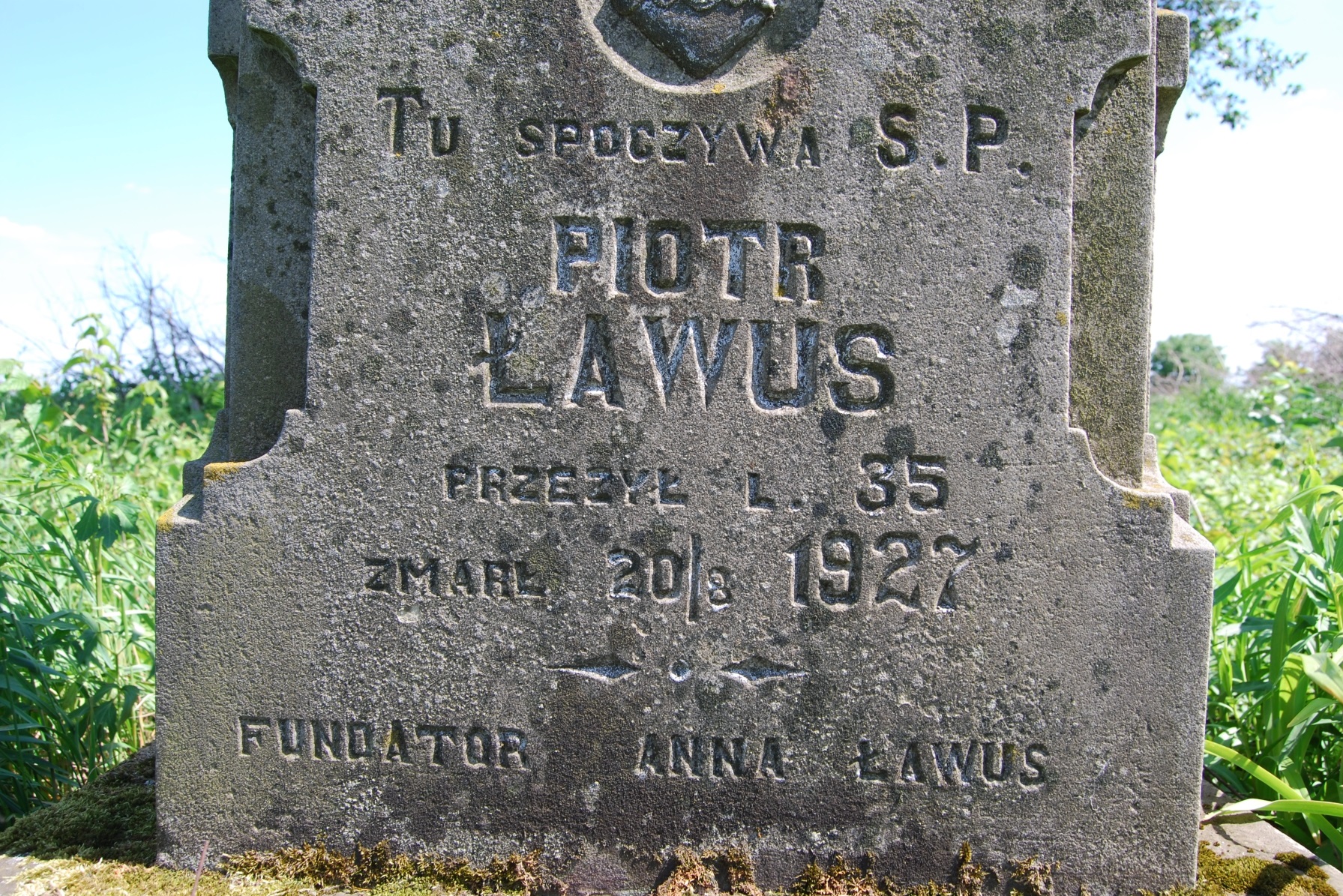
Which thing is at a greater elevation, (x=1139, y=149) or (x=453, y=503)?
(x=1139, y=149)

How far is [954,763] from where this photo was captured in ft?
6.45

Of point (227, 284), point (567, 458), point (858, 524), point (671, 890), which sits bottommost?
point (671, 890)

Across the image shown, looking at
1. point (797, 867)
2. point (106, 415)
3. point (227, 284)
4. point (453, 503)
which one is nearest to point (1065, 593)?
point (797, 867)

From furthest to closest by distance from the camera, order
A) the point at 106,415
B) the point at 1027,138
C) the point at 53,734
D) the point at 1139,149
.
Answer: the point at 106,415 → the point at 53,734 → the point at 1139,149 → the point at 1027,138

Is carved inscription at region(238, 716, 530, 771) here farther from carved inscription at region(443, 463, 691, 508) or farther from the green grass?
the green grass

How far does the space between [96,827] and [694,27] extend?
2.34m

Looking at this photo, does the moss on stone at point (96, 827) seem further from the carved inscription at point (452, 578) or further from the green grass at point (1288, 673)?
the green grass at point (1288, 673)

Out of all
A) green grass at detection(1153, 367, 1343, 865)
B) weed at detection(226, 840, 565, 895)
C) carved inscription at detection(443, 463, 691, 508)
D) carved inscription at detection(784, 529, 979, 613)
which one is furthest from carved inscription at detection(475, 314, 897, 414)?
green grass at detection(1153, 367, 1343, 865)

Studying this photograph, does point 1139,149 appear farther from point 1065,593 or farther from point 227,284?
point 227,284

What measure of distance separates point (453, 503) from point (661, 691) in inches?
24.5

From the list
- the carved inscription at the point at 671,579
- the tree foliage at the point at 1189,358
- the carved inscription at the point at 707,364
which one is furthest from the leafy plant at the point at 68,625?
the tree foliage at the point at 1189,358

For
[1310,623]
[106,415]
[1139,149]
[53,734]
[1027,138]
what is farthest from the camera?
[106,415]

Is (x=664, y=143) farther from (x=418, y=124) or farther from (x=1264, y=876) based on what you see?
(x=1264, y=876)

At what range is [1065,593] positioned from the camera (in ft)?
6.36
